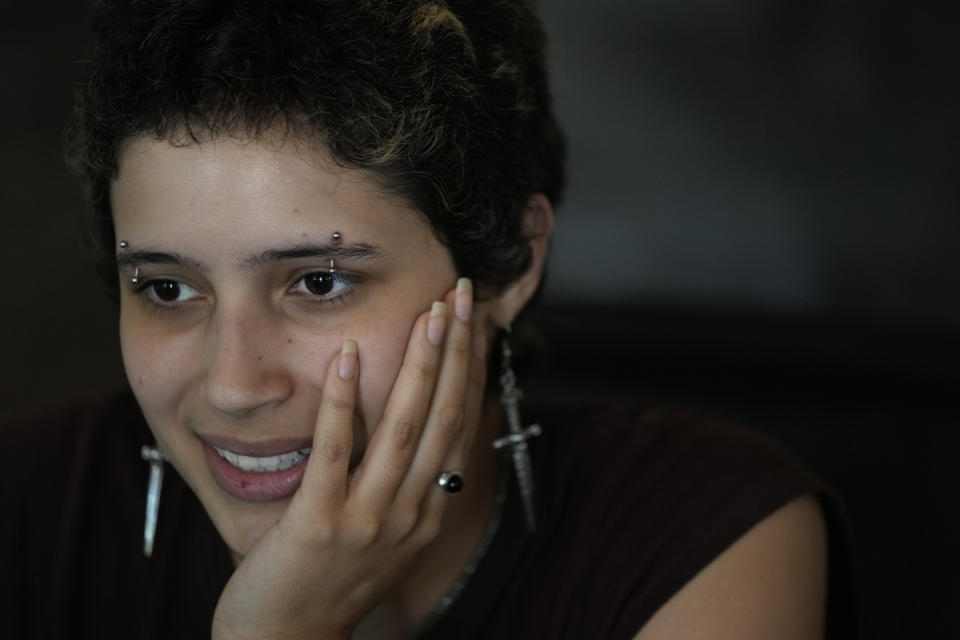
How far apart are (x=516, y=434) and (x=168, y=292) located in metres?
0.52

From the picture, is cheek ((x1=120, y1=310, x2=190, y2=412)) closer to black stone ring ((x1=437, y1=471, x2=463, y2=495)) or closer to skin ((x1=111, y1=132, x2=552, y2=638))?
skin ((x1=111, y1=132, x2=552, y2=638))

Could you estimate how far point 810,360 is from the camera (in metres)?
2.43

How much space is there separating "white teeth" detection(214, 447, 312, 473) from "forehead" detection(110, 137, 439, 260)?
0.28 meters

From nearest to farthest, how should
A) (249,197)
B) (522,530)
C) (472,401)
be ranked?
(249,197) → (472,401) → (522,530)

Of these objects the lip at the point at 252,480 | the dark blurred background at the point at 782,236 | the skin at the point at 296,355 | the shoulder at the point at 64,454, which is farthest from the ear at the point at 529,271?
the dark blurred background at the point at 782,236

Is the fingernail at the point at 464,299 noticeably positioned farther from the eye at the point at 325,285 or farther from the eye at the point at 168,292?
the eye at the point at 168,292

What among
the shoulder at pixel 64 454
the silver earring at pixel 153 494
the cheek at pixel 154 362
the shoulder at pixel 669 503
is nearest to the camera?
the cheek at pixel 154 362

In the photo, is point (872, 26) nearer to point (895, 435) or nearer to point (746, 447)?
point (895, 435)

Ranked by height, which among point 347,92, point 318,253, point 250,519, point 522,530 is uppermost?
point 347,92

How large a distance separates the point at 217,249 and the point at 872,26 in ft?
5.86

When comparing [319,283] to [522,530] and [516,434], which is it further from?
[522,530]

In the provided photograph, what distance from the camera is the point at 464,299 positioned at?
146 cm

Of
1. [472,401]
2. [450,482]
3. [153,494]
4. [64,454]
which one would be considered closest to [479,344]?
[472,401]

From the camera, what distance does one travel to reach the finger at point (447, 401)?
→ 4.77 ft
